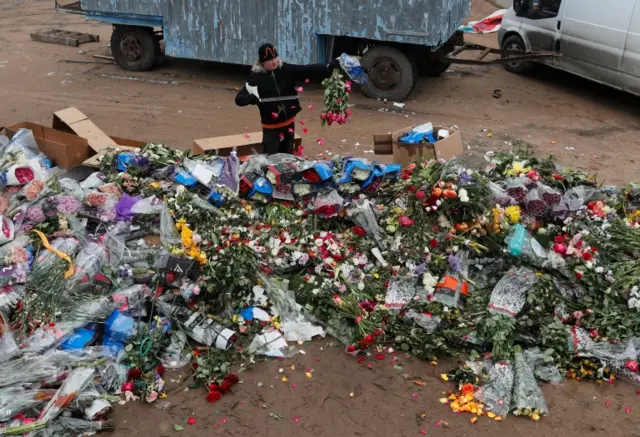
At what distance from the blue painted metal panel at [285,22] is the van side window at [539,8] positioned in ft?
2.98

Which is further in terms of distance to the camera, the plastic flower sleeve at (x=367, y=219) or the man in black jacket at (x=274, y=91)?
the man in black jacket at (x=274, y=91)

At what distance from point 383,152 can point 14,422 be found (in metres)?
4.13

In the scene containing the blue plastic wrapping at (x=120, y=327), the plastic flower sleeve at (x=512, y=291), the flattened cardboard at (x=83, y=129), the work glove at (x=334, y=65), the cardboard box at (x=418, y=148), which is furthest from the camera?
the flattened cardboard at (x=83, y=129)

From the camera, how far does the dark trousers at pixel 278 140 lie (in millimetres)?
5945

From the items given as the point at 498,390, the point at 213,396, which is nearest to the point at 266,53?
the point at 213,396

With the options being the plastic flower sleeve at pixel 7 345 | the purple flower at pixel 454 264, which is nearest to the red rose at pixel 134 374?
the plastic flower sleeve at pixel 7 345

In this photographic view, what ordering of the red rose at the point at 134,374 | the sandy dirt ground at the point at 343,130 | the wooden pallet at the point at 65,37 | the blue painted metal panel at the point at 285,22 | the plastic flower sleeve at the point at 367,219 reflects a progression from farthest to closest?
the wooden pallet at the point at 65,37, the blue painted metal panel at the point at 285,22, the plastic flower sleeve at the point at 367,219, the red rose at the point at 134,374, the sandy dirt ground at the point at 343,130

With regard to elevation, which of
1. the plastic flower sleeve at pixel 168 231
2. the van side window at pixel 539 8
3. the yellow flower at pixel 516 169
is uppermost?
the van side window at pixel 539 8

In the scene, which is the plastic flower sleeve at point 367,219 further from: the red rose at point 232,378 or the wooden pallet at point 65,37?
the wooden pallet at point 65,37

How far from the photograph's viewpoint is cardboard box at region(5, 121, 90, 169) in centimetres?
578

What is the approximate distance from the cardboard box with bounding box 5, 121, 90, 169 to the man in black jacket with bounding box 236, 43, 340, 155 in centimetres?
169

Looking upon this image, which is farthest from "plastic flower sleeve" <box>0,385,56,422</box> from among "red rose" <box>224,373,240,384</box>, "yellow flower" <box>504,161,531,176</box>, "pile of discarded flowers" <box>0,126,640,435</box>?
"yellow flower" <box>504,161,531,176</box>

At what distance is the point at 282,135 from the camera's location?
19.5ft

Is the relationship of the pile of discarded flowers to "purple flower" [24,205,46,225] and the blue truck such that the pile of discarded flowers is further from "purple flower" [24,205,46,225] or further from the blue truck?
the blue truck
